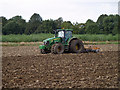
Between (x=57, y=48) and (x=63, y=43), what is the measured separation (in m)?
0.94

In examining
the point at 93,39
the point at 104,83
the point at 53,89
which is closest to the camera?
the point at 53,89

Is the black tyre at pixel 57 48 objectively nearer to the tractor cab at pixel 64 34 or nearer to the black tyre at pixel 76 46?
the tractor cab at pixel 64 34

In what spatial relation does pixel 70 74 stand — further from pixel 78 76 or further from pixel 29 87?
pixel 29 87

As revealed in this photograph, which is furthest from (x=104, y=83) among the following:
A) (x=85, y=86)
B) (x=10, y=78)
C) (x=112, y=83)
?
(x=10, y=78)

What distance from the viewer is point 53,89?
6332 millimetres

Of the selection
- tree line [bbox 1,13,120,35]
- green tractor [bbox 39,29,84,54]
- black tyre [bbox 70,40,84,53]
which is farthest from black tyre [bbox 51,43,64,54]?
tree line [bbox 1,13,120,35]

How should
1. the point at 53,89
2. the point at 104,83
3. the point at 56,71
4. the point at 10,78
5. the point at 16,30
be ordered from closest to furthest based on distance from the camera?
the point at 53,89, the point at 104,83, the point at 10,78, the point at 56,71, the point at 16,30

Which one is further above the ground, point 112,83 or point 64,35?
point 64,35

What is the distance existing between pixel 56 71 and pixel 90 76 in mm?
1631

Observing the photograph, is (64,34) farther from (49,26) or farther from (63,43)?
(49,26)

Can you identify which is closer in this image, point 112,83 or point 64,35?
point 112,83

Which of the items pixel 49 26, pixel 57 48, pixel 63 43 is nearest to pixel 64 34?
pixel 63 43

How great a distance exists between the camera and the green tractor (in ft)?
50.6

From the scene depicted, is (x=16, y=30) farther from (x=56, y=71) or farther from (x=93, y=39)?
(x=56, y=71)
